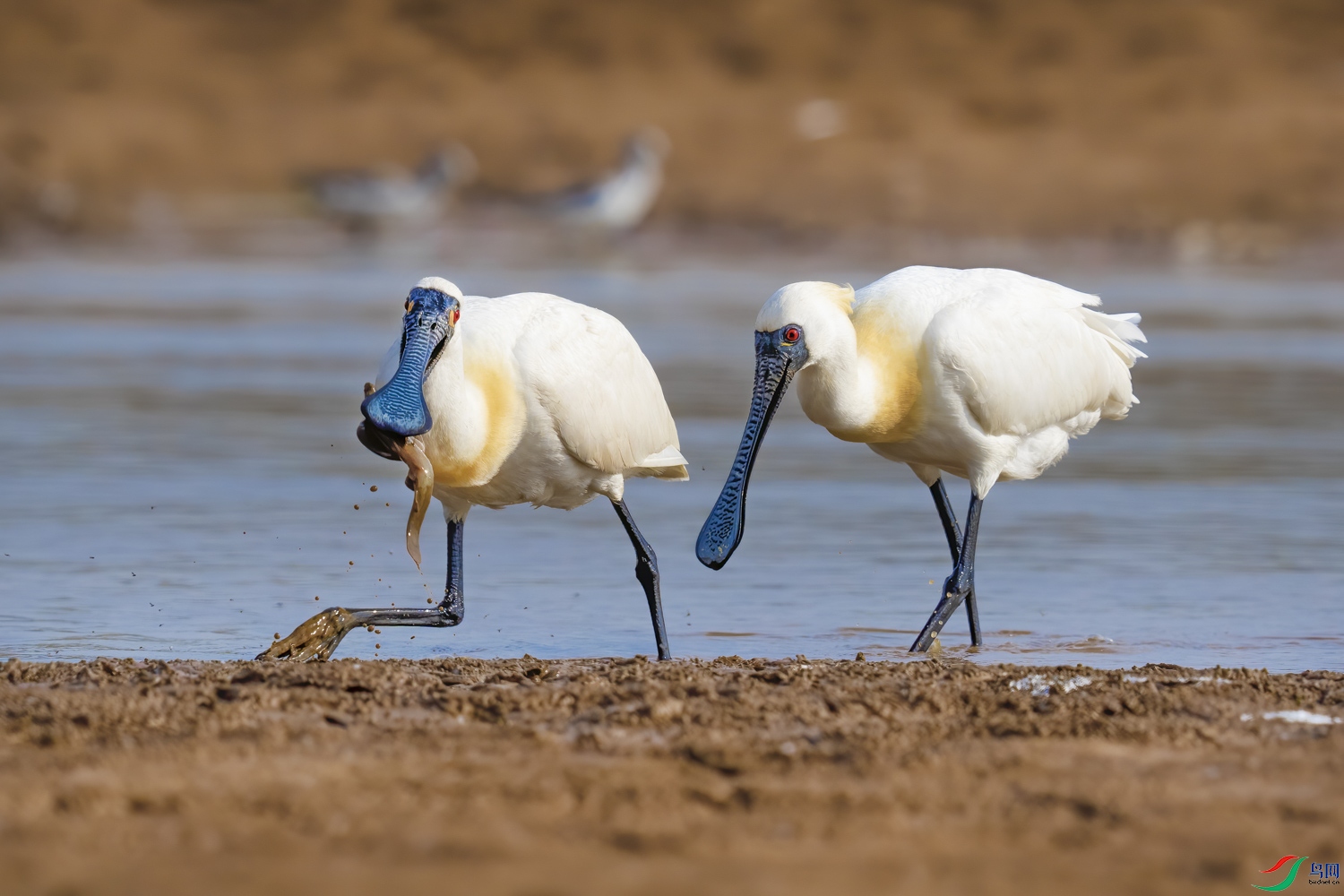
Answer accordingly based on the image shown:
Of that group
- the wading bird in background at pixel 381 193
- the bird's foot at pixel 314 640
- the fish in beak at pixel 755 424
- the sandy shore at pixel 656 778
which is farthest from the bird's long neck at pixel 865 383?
the wading bird in background at pixel 381 193

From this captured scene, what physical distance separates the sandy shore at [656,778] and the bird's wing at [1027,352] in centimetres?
143

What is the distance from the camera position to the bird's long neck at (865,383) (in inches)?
292

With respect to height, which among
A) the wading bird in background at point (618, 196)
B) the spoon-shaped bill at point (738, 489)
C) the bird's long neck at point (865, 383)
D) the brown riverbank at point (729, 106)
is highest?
the brown riverbank at point (729, 106)

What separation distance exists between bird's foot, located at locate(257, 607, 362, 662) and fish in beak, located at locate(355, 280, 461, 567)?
31 cm

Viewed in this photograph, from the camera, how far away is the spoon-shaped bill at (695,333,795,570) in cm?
741

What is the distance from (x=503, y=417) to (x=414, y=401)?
1.66ft

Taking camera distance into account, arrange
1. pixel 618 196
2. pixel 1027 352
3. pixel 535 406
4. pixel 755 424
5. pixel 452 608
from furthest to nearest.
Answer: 1. pixel 618 196
2. pixel 1027 352
3. pixel 755 424
4. pixel 452 608
5. pixel 535 406

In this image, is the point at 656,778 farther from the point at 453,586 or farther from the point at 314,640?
the point at 453,586

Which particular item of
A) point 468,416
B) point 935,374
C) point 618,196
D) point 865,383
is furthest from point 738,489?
point 618,196

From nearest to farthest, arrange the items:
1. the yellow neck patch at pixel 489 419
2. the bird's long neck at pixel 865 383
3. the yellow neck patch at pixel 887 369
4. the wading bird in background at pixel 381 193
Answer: the yellow neck patch at pixel 489 419, the bird's long neck at pixel 865 383, the yellow neck patch at pixel 887 369, the wading bird in background at pixel 381 193

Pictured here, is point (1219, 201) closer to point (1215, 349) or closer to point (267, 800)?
point (1215, 349)

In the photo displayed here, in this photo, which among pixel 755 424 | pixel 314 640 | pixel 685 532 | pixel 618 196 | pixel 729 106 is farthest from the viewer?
pixel 729 106

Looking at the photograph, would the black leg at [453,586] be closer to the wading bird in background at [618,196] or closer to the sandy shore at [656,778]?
the sandy shore at [656,778]

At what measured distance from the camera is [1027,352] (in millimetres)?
7828
